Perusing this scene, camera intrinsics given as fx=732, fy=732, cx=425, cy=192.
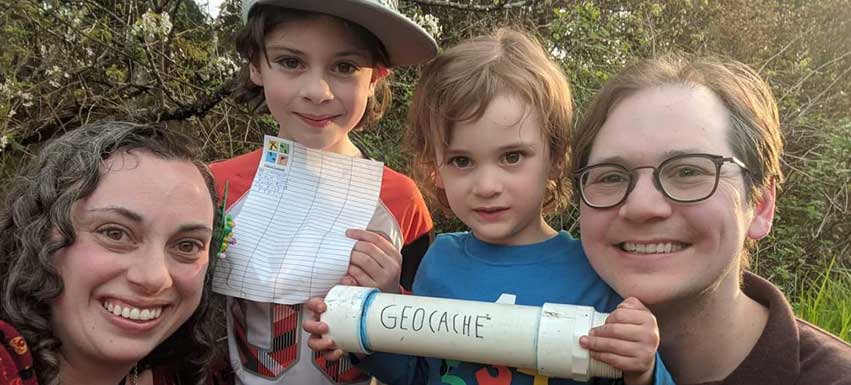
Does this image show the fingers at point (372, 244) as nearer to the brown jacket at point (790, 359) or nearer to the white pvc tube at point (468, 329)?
the white pvc tube at point (468, 329)

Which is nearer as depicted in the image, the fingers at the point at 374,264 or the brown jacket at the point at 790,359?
the brown jacket at the point at 790,359

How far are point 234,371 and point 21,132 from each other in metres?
3.71

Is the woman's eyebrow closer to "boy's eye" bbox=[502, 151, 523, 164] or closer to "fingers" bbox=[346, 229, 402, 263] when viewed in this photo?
"fingers" bbox=[346, 229, 402, 263]

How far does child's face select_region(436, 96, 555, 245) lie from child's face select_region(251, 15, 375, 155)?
55 cm

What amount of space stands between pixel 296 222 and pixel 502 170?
78 cm

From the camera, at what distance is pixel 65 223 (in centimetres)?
220

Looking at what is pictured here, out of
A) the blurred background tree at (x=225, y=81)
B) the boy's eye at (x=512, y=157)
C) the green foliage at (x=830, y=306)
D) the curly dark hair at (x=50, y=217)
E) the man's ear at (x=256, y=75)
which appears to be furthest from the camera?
the blurred background tree at (x=225, y=81)

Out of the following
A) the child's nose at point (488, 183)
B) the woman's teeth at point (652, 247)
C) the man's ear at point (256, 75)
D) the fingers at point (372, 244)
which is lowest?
the fingers at point (372, 244)

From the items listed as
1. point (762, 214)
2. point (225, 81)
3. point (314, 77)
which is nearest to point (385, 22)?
point (314, 77)

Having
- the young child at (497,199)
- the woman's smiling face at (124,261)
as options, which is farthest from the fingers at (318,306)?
the woman's smiling face at (124,261)

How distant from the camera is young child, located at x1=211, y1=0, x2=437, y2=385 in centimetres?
267

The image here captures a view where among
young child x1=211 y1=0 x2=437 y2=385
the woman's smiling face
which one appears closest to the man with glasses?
young child x1=211 y1=0 x2=437 y2=385

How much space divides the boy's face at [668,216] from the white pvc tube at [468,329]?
0.24m

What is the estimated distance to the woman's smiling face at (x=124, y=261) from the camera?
2.21 metres
